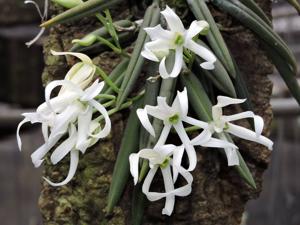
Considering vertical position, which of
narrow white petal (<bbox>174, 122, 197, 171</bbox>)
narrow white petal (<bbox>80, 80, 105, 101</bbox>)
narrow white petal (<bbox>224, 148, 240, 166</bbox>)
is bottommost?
narrow white petal (<bbox>224, 148, 240, 166</bbox>)

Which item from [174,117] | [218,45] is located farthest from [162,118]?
[218,45]

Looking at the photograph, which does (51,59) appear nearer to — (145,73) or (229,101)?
(145,73)

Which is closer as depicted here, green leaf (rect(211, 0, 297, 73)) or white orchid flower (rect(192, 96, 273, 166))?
white orchid flower (rect(192, 96, 273, 166))

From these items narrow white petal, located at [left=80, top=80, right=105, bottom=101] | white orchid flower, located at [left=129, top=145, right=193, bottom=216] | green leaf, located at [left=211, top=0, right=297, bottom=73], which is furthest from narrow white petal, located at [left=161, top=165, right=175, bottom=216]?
green leaf, located at [left=211, top=0, right=297, bottom=73]

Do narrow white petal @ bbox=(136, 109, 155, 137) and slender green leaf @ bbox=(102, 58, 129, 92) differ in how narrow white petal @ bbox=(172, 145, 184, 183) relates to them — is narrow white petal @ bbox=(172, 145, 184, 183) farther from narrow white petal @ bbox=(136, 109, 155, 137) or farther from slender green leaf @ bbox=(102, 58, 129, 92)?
slender green leaf @ bbox=(102, 58, 129, 92)

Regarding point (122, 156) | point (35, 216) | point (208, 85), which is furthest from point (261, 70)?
point (35, 216)

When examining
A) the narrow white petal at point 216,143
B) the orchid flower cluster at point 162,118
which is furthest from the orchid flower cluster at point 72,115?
the narrow white petal at point 216,143
